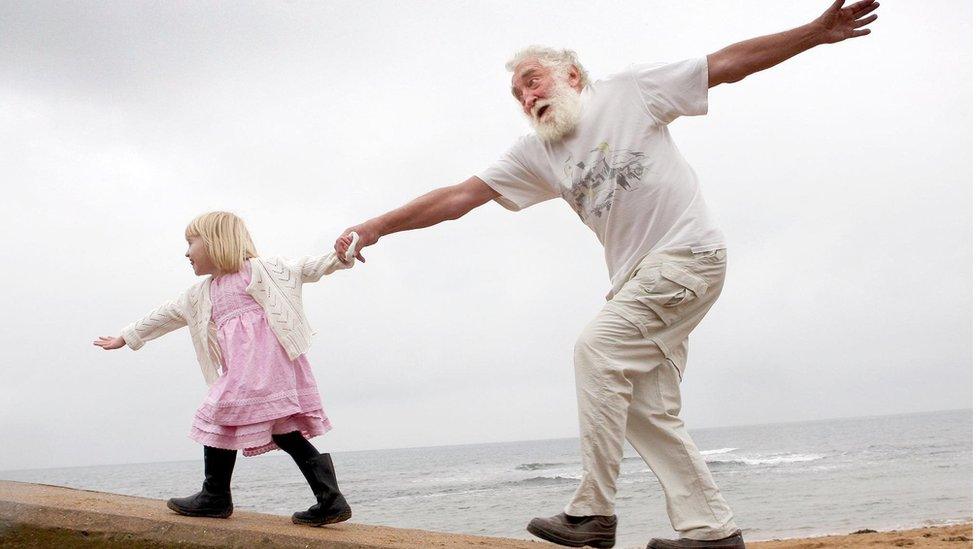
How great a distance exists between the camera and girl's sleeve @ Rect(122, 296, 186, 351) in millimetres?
4434

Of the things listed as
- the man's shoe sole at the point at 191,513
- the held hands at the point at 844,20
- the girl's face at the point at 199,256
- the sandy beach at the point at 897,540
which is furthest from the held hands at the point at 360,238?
the sandy beach at the point at 897,540

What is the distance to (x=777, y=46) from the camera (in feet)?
10.4

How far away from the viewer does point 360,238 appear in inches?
156

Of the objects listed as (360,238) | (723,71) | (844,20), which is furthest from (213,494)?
(844,20)

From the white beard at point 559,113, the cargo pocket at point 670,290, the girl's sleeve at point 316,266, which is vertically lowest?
the cargo pocket at point 670,290

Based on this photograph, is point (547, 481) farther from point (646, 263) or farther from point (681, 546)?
point (646, 263)

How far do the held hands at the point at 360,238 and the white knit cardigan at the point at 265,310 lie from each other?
0.10ft

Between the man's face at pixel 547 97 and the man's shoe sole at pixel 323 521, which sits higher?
the man's face at pixel 547 97

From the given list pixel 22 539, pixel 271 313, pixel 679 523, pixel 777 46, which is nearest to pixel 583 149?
pixel 777 46

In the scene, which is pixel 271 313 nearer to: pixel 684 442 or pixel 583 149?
pixel 583 149

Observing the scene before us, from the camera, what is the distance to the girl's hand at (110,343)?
14.6 ft

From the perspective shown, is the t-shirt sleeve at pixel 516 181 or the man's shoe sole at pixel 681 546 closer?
the man's shoe sole at pixel 681 546

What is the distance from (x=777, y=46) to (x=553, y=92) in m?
0.91

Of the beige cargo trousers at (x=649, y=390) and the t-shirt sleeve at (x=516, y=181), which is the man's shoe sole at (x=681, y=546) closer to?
the beige cargo trousers at (x=649, y=390)
